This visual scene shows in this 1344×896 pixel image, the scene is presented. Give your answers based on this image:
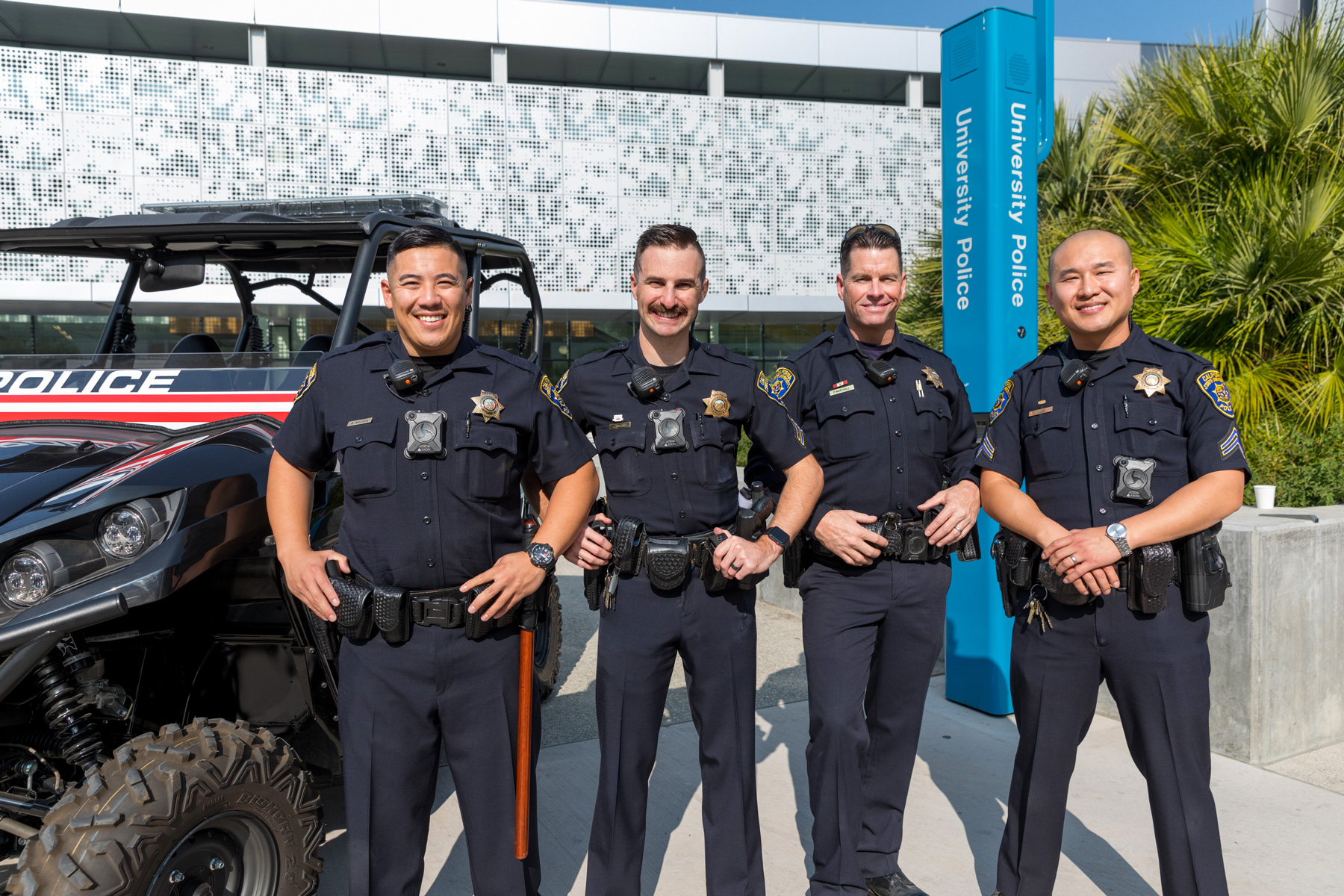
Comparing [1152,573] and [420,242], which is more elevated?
[420,242]

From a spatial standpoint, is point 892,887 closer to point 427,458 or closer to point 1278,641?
point 427,458

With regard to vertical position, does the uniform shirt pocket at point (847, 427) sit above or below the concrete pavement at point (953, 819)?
above

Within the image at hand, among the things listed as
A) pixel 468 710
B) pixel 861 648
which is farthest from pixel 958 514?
pixel 468 710

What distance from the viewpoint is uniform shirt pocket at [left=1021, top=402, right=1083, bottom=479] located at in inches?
95.6

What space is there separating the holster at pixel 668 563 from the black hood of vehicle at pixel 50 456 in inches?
55.2

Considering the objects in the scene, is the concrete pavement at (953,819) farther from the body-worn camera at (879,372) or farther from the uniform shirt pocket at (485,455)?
the body-worn camera at (879,372)

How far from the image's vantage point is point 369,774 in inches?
83.8

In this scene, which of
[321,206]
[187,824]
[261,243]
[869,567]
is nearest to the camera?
[187,824]

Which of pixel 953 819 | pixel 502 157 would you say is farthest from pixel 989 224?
pixel 502 157

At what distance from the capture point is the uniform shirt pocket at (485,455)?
2.16 meters

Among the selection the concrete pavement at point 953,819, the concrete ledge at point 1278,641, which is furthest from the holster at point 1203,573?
the concrete ledge at point 1278,641

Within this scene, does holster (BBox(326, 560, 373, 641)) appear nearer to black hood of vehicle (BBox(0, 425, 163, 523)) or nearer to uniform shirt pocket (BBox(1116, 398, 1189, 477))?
black hood of vehicle (BBox(0, 425, 163, 523))

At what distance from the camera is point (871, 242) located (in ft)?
9.07

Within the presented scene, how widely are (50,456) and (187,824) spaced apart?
1.05m
